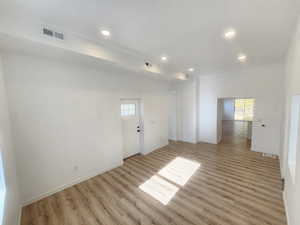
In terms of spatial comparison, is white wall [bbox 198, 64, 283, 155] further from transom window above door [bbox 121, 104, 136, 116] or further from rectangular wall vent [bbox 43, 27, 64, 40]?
rectangular wall vent [bbox 43, 27, 64, 40]

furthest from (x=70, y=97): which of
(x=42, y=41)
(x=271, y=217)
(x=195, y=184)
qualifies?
(x=271, y=217)

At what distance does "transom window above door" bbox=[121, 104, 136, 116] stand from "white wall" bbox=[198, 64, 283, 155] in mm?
3315

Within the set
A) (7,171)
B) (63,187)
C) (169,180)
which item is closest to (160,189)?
(169,180)

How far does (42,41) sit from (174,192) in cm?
354

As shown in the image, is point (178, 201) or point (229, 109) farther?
point (229, 109)

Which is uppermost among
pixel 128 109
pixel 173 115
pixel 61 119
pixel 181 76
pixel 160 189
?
pixel 181 76

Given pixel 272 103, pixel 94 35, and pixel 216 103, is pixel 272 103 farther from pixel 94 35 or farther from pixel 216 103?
pixel 94 35

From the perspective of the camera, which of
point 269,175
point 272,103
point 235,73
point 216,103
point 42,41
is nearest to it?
point 42,41

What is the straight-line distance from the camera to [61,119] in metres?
2.82

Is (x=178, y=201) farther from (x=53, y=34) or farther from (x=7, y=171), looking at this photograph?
(x=53, y=34)

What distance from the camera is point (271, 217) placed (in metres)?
2.06

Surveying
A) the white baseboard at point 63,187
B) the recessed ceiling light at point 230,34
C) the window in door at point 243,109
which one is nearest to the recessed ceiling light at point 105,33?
the recessed ceiling light at point 230,34

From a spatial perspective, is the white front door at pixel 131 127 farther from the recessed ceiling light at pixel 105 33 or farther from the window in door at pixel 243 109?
the window in door at pixel 243 109

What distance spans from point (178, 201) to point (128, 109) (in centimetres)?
295
